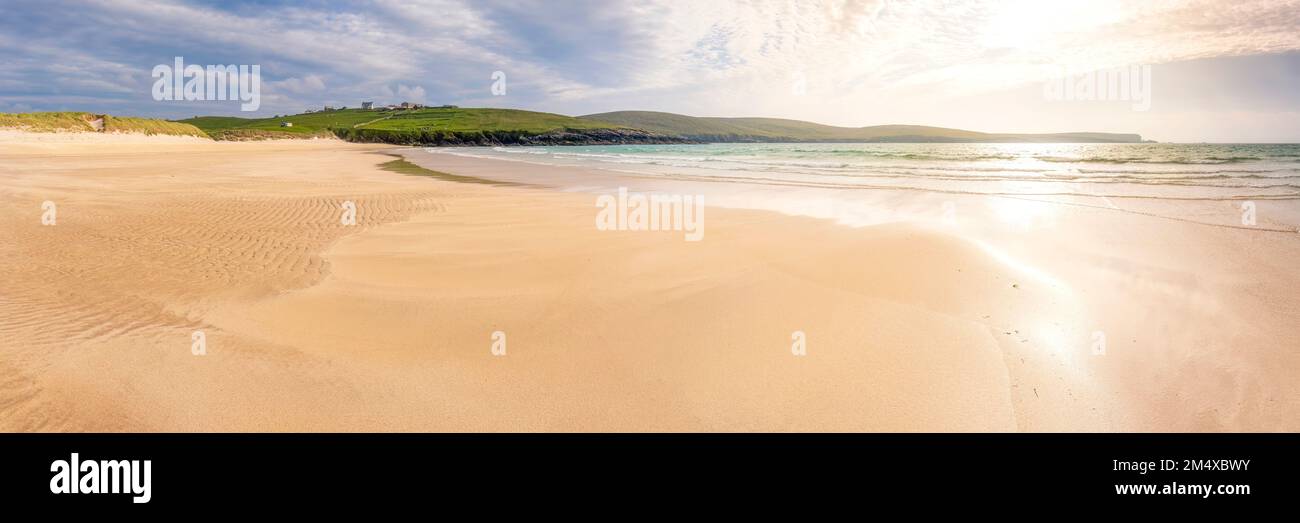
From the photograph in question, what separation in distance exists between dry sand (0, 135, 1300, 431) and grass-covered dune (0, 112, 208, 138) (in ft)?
149

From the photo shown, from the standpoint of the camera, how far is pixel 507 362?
4410mm

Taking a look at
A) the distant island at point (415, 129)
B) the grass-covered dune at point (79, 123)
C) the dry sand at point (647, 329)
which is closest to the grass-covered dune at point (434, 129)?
the distant island at point (415, 129)

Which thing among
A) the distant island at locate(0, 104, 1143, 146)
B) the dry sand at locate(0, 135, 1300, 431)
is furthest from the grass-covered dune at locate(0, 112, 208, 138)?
the dry sand at locate(0, 135, 1300, 431)

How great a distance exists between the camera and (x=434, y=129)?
109m

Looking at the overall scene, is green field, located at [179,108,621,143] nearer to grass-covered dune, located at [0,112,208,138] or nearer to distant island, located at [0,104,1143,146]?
distant island, located at [0,104,1143,146]

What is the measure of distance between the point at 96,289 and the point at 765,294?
7976mm

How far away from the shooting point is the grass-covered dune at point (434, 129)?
289ft

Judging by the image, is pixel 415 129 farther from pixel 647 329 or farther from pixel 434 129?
pixel 647 329

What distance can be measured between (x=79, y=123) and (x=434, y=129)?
2749 inches

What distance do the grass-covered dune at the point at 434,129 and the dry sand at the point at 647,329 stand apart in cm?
7382

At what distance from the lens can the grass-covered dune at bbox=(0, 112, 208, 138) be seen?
3744cm

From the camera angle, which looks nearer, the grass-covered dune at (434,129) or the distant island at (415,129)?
the distant island at (415,129)

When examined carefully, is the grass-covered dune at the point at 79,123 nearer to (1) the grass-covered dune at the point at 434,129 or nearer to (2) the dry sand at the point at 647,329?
(1) the grass-covered dune at the point at 434,129
